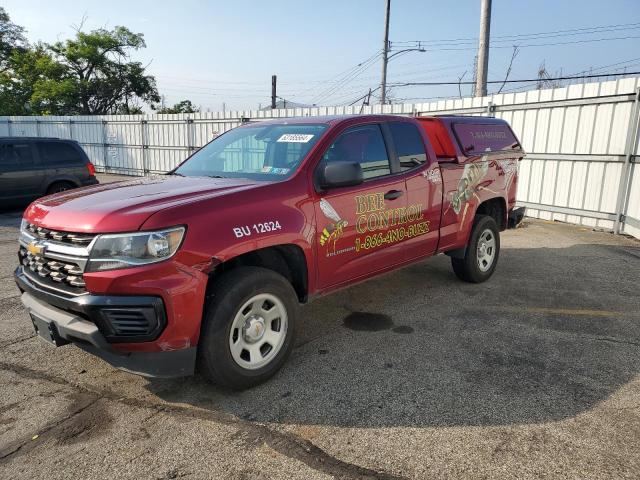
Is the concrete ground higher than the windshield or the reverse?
the reverse

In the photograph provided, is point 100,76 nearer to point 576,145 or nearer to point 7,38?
point 7,38

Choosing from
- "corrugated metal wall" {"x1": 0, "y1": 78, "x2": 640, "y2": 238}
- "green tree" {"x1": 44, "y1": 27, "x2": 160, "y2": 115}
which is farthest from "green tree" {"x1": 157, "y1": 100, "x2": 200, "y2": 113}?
"corrugated metal wall" {"x1": 0, "y1": 78, "x2": 640, "y2": 238}

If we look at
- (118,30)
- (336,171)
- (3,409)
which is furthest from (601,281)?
(118,30)

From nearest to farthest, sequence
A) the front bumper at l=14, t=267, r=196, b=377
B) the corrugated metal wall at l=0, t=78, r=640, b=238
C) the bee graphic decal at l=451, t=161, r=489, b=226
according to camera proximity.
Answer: the front bumper at l=14, t=267, r=196, b=377 < the bee graphic decal at l=451, t=161, r=489, b=226 < the corrugated metal wall at l=0, t=78, r=640, b=238

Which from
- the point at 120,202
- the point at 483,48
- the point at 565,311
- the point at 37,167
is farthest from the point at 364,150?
the point at 483,48

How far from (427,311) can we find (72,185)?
9096 millimetres


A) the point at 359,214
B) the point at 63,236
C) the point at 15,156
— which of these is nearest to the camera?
the point at 63,236

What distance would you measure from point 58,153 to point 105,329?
9.28 meters

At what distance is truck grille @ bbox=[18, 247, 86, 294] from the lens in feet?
9.47

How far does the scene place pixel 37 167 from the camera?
10.2 metres

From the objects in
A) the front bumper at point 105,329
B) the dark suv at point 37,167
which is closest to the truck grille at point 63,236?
the front bumper at point 105,329

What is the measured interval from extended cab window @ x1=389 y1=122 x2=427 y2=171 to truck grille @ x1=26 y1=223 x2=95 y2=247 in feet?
9.15

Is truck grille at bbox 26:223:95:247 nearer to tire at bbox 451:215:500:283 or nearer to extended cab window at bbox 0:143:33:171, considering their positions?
tire at bbox 451:215:500:283

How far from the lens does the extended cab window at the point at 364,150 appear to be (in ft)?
12.9
